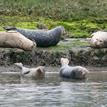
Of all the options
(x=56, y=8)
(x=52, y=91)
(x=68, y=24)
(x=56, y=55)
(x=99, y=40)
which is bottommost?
(x=52, y=91)

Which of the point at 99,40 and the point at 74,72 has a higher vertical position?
the point at 99,40

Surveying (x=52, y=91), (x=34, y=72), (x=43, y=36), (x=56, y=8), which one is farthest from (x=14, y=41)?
(x=56, y=8)

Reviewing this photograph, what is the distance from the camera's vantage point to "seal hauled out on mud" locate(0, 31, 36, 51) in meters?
18.2

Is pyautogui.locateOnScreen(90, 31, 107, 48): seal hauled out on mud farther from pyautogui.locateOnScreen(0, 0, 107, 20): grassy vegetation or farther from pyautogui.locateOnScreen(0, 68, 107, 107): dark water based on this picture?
pyautogui.locateOnScreen(0, 0, 107, 20): grassy vegetation

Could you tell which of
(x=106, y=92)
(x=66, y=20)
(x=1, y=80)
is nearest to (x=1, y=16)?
(x=66, y=20)

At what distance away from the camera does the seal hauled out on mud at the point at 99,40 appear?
18531 mm

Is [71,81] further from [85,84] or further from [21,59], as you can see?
[21,59]

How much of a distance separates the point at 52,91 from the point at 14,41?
559 centimetres

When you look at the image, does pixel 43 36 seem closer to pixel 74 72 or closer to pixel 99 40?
pixel 99 40

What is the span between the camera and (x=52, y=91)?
42.5 ft

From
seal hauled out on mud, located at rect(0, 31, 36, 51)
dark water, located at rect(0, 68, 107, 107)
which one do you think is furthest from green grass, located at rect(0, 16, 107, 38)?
dark water, located at rect(0, 68, 107, 107)

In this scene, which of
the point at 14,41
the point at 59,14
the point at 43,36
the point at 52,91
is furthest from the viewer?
the point at 59,14

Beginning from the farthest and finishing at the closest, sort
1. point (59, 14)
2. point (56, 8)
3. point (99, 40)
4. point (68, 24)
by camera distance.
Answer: point (56, 8) → point (59, 14) → point (68, 24) → point (99, 40)

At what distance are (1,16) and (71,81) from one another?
944cm
